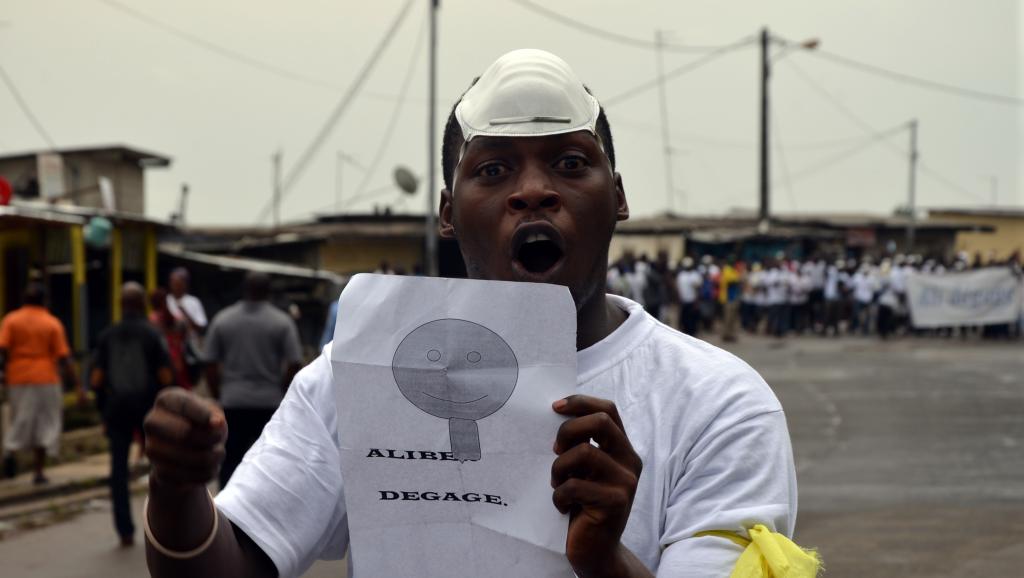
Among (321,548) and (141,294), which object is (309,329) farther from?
(321,548)

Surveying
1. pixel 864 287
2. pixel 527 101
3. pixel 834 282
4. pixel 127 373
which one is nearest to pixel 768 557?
pixel 527 101

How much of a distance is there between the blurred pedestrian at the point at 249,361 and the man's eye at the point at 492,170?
22.1 feet

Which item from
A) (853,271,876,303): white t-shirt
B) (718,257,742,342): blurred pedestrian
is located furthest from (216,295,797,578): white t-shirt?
(853,271,876,303): white t-shirt

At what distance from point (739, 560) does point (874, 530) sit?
705 cm

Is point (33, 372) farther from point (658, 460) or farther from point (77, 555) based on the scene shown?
point (658, 460)

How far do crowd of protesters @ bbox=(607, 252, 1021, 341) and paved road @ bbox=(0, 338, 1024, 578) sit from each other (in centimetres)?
718

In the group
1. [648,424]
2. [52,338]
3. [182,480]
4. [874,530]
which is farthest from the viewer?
[52,338]

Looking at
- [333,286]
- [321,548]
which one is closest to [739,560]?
[321,548]

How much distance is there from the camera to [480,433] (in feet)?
5.81

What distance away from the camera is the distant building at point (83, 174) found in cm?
2327

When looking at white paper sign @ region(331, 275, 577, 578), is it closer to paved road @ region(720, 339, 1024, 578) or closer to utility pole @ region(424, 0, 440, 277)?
paved road @ region(720, 339, 1024, 578)

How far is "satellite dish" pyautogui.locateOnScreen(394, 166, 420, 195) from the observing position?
27672 millimetres

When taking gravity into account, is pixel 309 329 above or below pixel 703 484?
below

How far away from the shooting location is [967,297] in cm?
2695
